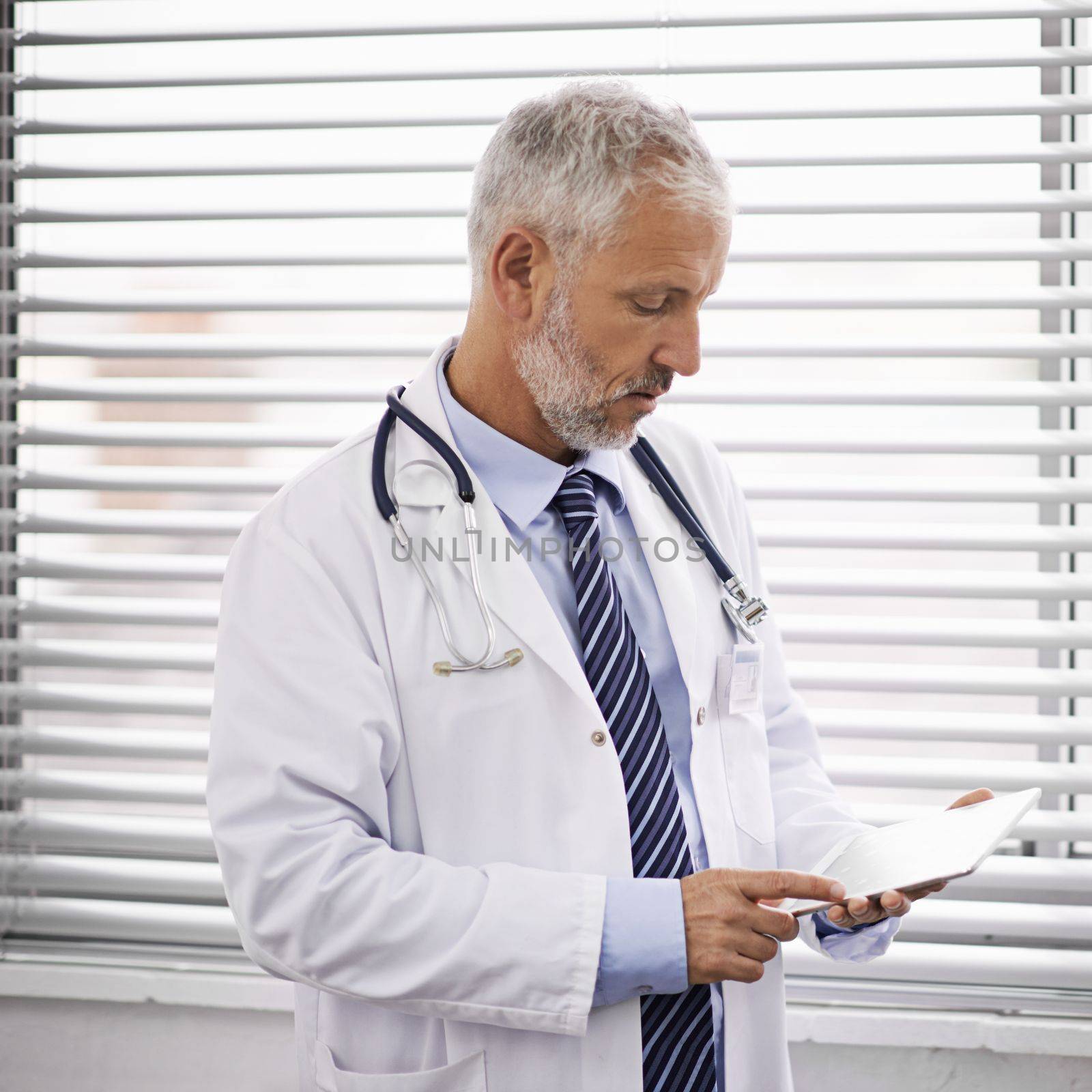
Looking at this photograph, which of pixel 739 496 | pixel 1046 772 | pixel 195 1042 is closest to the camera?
pixel 739 496

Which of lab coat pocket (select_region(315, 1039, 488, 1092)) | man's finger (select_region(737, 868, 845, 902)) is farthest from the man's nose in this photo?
lab coat pocket (select_region(315, 1039, 488, 1092))

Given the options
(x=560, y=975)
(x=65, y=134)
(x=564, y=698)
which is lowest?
(x=560, y=975)

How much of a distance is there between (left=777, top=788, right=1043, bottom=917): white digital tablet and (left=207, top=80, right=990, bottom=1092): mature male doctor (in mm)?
35

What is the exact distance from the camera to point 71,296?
1.62m

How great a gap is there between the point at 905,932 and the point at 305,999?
3.16ft

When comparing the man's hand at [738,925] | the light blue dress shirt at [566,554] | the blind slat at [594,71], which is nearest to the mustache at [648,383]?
the light blue dress shirt at [566,554]

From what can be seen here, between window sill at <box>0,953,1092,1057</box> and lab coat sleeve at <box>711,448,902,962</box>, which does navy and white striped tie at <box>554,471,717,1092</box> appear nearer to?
lab coat sleeve at <box>711,448,902,962</box>

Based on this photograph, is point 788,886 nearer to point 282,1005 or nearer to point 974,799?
point 974,799

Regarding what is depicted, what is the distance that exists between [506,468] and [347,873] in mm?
483

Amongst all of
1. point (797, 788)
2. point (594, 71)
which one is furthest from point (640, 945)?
point (594, 71)

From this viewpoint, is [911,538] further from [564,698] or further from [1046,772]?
[564,698]

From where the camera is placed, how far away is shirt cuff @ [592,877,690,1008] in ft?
3.14

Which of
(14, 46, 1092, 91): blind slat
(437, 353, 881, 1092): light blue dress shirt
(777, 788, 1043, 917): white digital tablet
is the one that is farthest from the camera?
(14, 46, 1092, 91): blind slat

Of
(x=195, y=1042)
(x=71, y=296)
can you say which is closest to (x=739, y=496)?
(x=71, y=296)
